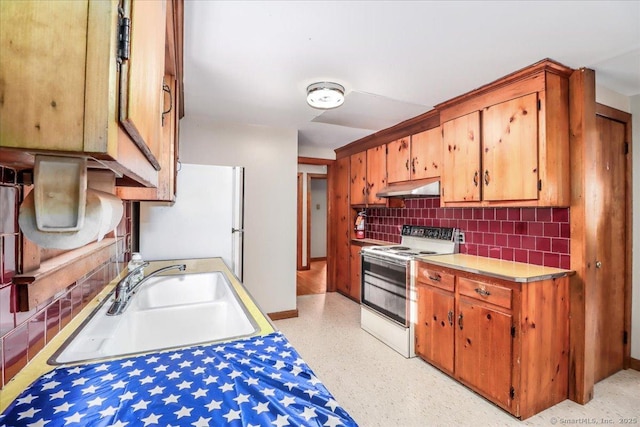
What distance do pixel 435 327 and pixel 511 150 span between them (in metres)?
1.47

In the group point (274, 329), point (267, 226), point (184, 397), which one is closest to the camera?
point (184, 397)

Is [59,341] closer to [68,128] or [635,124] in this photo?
[68,128]

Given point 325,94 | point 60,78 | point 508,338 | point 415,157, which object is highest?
point 325,94

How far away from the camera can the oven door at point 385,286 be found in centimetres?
272

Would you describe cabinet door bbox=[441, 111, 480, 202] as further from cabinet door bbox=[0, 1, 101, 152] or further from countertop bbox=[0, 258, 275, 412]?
cabinet door bbox=[0, 1, 101, 152]

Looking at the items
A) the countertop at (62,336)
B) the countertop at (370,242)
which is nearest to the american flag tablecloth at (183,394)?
the countertop at (62,336)

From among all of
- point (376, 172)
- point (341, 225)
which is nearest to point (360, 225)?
point (341, 225)

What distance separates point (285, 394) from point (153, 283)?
148 cm

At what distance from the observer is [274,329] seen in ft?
3.64

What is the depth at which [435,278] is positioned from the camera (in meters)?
2.45

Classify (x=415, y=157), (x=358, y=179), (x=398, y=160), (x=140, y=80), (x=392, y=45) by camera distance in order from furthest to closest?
(x=358, y=179) < (x=398, y=160) < (x=415, y=157) < (x=392, y=45) < (x=140, y=80)

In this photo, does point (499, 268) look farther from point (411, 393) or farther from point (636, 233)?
point (636, 233)

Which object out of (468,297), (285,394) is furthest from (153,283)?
(468,297)

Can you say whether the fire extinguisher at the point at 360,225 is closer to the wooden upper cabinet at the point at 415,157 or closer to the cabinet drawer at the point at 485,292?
the wooden upper cabinet at the point at 415,157
